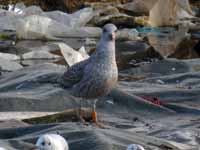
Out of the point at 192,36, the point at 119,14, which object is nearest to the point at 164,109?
the point at 192,36

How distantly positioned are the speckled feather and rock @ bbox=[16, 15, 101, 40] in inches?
285

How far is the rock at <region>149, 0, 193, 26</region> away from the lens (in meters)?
16.0

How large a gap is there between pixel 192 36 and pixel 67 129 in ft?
34.5

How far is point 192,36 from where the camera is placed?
51.9ft

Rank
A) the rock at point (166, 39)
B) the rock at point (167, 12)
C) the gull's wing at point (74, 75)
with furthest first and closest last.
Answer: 1. the rock at point (167, 12)
2. the rock at point (166, 39)
3. the gull's wing at point (74, 75)

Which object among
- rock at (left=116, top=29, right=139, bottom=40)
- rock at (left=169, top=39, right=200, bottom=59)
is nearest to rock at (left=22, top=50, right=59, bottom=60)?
rock at (left=169, top=39, right=200, bottom=59)

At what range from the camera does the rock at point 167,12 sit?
631 inches

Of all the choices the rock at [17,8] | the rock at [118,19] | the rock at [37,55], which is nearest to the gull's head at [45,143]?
the rock at [37,55]

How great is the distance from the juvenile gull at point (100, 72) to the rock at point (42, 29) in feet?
23.7

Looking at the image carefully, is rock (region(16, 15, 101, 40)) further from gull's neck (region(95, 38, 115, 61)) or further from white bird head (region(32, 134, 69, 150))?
white bird head (region(32, 134, 69, 150))

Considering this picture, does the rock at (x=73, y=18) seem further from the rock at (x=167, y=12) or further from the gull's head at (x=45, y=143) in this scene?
the gull's head at (x=45, y=143)

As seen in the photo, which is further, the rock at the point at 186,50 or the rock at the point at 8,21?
the rock at the point at 8,21

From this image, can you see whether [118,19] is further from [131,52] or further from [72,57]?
[72,57]

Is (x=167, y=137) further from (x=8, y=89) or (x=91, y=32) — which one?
(x=91, y=32)
